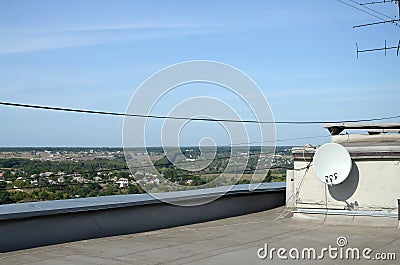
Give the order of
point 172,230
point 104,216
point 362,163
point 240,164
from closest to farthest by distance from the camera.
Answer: point 104,216 → point 172,230 → point 362,163 → point 240,164

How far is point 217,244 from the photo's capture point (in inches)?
359

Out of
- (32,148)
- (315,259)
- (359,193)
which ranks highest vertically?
(32,148)

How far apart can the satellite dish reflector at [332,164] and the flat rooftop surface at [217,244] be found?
98 centimetres

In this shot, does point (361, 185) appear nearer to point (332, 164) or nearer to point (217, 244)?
point (332, 164)

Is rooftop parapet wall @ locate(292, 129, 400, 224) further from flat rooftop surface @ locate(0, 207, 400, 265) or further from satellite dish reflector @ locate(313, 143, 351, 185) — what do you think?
flat rooftop surface @ locate(0, 207, 400, 265)

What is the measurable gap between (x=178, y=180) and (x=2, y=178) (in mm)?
4355

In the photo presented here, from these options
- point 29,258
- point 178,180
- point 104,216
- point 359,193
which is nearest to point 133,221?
point 104,216

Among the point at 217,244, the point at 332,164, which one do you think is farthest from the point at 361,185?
the point at 217,244

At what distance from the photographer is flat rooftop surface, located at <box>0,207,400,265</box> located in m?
7.79

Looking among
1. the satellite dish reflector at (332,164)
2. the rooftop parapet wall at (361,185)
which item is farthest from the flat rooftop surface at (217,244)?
the satellite dish reflector at (332,164)

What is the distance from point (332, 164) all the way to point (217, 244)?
360 cm

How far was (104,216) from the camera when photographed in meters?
9.67

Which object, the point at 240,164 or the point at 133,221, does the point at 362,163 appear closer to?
the point at 240,164

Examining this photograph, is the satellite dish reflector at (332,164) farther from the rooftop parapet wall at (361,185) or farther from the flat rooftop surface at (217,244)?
the flat rooftop surface at (217,244)
